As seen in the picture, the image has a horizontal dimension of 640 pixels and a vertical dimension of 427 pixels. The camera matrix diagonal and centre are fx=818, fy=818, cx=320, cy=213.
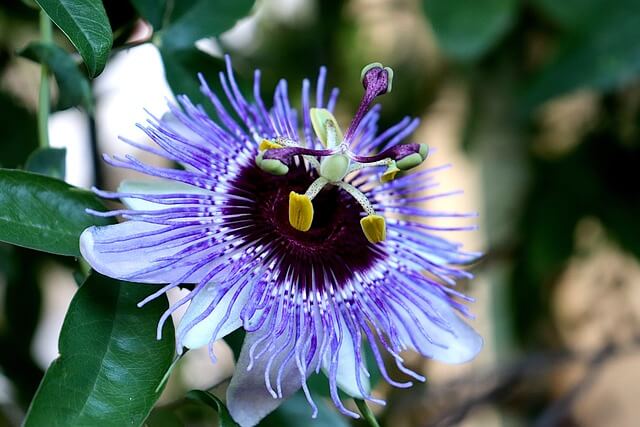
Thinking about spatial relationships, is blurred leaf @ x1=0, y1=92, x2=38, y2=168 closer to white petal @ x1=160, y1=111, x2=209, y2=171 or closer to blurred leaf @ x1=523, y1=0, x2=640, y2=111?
white petal @ x1=160, y1=111, x2=209, y2=171

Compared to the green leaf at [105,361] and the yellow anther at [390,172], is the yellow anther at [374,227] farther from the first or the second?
the green leaf at [105,361]

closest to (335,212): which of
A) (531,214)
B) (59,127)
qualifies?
(59,127)

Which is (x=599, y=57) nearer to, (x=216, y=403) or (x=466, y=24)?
(x=466, y=24)

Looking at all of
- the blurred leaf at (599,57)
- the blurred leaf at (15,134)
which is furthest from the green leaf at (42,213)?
the blurred leaf at (599,57)

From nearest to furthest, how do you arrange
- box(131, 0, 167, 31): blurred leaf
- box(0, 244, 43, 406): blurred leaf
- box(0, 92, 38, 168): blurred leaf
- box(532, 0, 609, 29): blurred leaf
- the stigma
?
1. the stigma
2. box(131, 0, 167, 31): blurred leaf
3. box(0, 92, 38, 168): blurred leaf
4. box(0, 244, 43, 406): blurred leaf
5. box(532, 0, 609, 29): blurred leaf

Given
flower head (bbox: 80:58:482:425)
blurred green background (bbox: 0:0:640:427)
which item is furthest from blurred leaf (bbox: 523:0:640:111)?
flower head (bbox: 80:58:482:425)

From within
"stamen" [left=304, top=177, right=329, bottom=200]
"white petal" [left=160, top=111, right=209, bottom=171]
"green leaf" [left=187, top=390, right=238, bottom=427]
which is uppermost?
"white petal" [left=160, top=111, right=209, bottom=171]

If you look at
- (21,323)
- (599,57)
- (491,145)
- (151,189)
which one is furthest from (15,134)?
(491,145)
